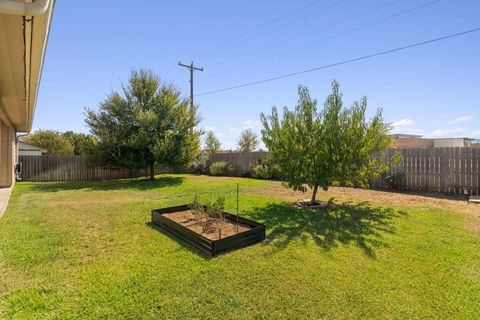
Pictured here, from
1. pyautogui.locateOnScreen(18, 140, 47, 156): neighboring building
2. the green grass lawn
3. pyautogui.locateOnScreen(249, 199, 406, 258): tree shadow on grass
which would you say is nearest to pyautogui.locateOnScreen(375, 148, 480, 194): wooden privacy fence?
pyautogui.locateOnScreen(249, 199, 406, 258): tree shadow on grass

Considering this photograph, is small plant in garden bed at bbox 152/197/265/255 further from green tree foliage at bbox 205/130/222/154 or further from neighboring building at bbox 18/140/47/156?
neighboring building at bbox 18/140/47/156

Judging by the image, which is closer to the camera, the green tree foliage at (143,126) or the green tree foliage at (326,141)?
the green tree foliage at (326,141)

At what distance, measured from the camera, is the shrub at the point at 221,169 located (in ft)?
50.8

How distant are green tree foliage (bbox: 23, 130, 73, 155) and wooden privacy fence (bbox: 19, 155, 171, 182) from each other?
19.3 meters

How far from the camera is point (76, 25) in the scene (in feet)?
19.7

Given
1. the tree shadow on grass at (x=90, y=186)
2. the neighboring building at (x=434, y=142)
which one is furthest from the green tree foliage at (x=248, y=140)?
the tree shadow on grass at (x=90, y=186)

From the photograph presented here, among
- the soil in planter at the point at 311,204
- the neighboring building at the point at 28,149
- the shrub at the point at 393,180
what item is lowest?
the soil in planter at the point at 311,204

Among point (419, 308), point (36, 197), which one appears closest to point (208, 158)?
point (36, 197)

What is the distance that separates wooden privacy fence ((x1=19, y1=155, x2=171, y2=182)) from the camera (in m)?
12.4

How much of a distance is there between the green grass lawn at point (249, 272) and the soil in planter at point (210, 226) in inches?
18.4

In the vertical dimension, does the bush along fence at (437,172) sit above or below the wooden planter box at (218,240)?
above

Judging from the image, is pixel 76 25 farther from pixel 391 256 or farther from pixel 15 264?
pixel 391 256

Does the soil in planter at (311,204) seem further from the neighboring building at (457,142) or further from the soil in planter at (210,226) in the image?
the neighboring building at (457,142)

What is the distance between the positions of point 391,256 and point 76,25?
8.05m
